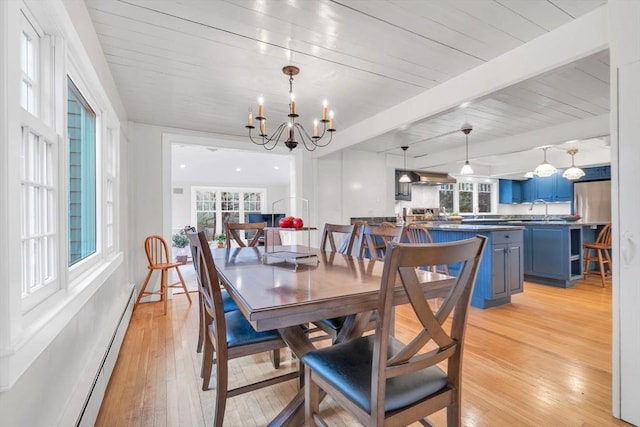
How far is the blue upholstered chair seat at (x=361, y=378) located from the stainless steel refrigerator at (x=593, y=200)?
7244 millimetres

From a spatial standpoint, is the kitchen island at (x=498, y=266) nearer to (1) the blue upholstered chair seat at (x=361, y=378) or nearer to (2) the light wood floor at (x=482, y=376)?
(2) the light wood floor at (x=482, y=376)

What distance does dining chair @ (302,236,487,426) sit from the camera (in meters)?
→ 0.88

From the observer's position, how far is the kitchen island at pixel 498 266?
335cm

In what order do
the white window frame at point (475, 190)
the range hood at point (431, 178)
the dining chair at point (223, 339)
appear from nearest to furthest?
1. the dining chair at point (223, 339)
2. the range hood at point (431, 178)
3. the white window frame at point (475, 190)

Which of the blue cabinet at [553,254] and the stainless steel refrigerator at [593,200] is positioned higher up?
the stainless steel refrigerator at [593,200]

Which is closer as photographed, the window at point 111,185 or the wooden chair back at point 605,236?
the window at point 111,185

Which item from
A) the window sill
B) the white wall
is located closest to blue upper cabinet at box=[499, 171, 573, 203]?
the white wall

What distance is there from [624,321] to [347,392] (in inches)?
60.6

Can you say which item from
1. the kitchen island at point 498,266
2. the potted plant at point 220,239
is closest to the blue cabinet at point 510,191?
the kitchen island at point 498,266

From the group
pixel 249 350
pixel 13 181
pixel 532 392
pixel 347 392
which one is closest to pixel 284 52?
pixel 13 181

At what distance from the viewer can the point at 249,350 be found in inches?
58.0

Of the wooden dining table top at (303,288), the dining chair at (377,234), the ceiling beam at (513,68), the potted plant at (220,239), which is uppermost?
the ceiling beam at (513,68)

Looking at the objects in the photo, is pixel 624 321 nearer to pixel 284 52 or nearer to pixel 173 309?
pixel 284 52

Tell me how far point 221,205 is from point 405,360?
890 centimetres
